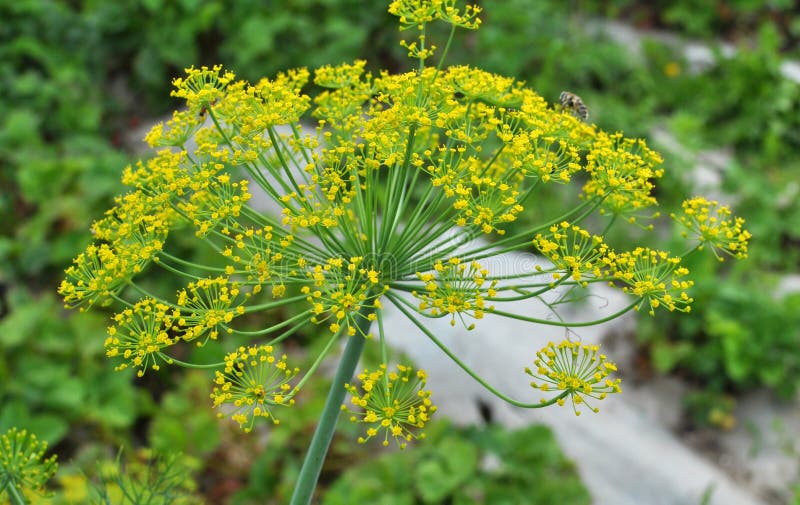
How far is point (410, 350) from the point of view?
6.48 m

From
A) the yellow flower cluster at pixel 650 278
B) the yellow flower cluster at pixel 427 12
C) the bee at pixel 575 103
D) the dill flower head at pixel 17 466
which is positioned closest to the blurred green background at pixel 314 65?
the dill flower head at pixel 17 466

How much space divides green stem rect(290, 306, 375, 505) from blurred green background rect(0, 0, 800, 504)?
2524mm

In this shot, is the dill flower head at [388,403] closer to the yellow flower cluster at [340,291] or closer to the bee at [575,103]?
the yellow flower cluster at [340,291]

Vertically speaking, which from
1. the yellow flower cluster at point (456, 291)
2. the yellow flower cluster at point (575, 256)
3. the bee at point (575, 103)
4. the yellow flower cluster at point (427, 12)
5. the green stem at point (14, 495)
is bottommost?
the green stem at point (14, 495)

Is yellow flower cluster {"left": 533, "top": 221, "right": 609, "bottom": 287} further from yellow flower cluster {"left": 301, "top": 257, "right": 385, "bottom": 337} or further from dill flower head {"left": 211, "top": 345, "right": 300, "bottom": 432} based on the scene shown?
dill flower head {"left": 211, "top": 345, "right": 300, "bottom": 432}

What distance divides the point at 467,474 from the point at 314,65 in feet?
18.3

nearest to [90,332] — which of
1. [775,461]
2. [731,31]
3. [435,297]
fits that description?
[435,297]

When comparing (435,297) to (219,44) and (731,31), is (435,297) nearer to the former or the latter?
(219,44)

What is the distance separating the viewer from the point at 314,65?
29.0 feet

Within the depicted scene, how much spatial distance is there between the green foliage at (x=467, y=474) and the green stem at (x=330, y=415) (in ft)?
8.48

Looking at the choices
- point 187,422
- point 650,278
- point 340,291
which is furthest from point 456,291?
point 187,422

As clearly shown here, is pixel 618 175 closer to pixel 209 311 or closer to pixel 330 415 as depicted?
pixel 330 415

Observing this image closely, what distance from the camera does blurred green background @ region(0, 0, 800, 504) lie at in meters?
5.61

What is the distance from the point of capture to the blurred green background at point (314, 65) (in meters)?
5.61
